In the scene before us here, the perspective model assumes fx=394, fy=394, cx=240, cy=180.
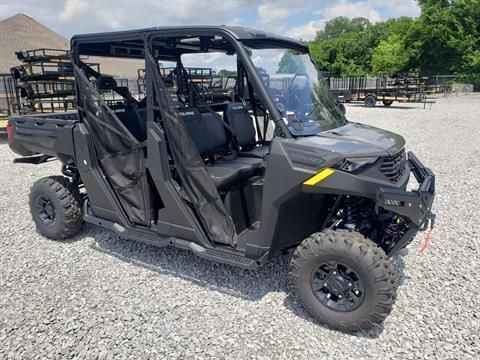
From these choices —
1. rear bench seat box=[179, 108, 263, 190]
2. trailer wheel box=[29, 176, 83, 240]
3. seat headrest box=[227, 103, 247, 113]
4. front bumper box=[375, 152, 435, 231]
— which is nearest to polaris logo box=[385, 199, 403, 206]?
front bumper box=[375, 152, 435, 231]

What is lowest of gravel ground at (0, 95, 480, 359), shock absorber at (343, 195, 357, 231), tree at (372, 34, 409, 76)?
gravel ground at (0, 95, 480, 359)

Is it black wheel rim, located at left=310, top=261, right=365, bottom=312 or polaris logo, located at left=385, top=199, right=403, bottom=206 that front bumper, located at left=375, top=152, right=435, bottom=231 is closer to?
polaris logo, located at left=385, top=199, right=403, bottom=206

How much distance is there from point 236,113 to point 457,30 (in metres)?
41.8

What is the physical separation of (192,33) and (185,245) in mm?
1807

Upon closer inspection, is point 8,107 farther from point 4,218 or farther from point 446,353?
point 446,353

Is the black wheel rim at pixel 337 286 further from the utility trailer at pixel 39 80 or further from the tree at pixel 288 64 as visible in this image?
the utility trailer at pixel 39 80

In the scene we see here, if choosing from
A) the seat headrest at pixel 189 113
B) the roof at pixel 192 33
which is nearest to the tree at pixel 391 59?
the seat headrest at pixel 189 113

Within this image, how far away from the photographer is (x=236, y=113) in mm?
4785

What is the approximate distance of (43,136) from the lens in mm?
4363

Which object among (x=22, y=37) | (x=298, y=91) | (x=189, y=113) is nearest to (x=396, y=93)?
(x=189, y=113)

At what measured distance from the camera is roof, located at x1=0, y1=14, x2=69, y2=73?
36.9 meters

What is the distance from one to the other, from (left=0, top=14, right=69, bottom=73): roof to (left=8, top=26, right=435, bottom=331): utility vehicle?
37.3 meters

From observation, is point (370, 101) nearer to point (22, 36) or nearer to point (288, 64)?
point (288, 64)

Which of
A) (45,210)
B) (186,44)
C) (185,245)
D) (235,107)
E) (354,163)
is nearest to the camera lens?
(354,163)
